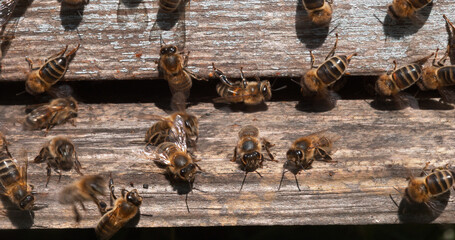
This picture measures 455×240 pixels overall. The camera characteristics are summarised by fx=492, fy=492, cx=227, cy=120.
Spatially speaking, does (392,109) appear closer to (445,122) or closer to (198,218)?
(445,122)

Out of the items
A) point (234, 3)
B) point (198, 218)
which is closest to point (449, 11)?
point (234, 3)

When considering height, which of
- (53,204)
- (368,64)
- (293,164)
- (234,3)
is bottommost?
(53,204)

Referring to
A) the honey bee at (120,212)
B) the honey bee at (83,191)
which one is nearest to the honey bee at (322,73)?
the honey bee at (120,212)

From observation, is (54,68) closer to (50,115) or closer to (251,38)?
(50,115)

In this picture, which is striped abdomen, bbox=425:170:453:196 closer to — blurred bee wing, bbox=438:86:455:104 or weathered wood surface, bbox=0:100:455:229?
weathered wood surface, bbox=0:100:455:229

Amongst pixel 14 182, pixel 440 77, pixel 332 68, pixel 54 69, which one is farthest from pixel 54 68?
pixel 440 77
